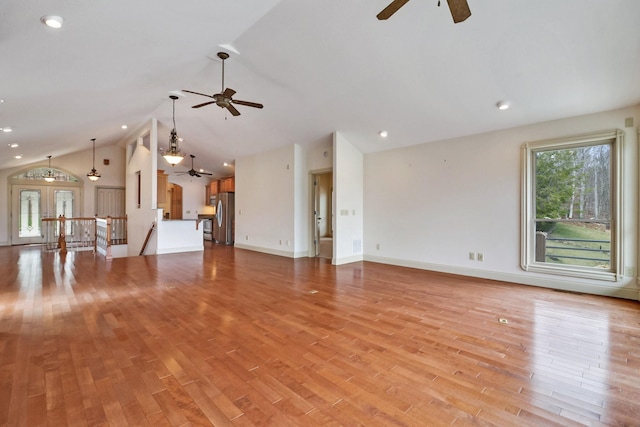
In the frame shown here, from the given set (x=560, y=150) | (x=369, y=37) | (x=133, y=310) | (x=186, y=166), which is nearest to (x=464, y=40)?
(x=369, y=37)

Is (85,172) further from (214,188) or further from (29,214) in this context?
(214,188)

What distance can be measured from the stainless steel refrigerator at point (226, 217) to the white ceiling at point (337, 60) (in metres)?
5.16

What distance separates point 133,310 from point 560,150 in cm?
653

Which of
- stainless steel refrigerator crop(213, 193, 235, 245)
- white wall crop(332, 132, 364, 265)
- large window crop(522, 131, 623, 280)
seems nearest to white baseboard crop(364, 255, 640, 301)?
large window crop(522, 131, 623, 280)

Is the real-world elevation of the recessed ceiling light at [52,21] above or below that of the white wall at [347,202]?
above

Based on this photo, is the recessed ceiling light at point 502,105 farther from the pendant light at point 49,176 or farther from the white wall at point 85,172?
the pendant light at point 49,176

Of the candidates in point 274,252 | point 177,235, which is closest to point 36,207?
point 177,235

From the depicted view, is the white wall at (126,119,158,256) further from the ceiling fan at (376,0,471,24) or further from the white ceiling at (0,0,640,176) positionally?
the ceiling fan at (376,0,471,24)

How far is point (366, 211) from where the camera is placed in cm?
721

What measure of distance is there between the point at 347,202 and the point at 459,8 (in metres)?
4.84

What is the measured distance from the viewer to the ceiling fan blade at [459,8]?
216 centimetres

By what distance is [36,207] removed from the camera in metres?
10.2

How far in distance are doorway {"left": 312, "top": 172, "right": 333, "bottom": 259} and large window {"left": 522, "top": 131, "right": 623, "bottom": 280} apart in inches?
177

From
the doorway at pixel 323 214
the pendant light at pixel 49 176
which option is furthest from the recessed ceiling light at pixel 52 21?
the pendant light at pixel 49 176
